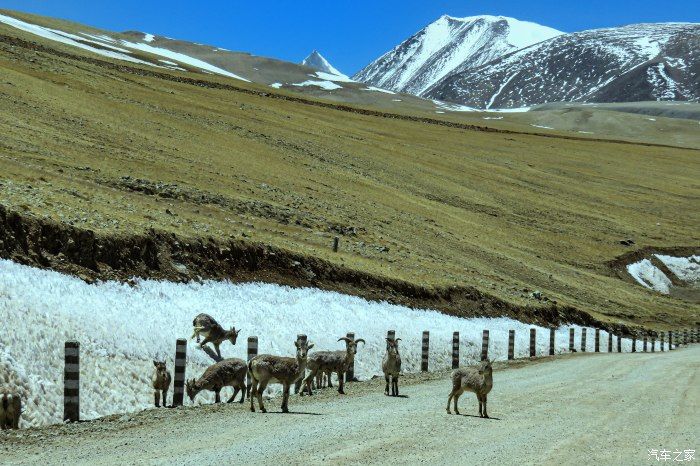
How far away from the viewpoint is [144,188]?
37.0m

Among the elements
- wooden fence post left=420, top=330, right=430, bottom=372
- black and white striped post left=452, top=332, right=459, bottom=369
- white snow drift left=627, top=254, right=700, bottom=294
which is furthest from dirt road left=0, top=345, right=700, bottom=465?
white snow drift left=627, top=254, right=700, bottom=294

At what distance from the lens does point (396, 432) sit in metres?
13.0

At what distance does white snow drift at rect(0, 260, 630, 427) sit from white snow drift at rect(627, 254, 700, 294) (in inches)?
1158

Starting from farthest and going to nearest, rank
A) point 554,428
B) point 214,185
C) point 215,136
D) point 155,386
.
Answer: point 215,136 → point 214,185 → point 155,386 → point 554,428

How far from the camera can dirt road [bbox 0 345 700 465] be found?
11.0 metres

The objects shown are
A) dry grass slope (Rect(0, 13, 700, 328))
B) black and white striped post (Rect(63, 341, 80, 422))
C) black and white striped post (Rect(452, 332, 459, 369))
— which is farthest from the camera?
dry grass slope (Rect(0, 13, 700, 328))

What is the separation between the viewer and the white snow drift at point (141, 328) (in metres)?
15.8

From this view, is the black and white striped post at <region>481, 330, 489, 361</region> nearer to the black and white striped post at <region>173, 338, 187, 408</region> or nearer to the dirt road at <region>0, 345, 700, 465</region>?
the dirt road at <region>0, 345, 700, 465</region>

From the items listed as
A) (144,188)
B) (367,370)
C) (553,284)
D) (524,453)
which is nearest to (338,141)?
(553,284)

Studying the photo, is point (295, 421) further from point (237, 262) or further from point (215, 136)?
point (215, 136)

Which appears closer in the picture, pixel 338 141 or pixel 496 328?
pixel 496 328

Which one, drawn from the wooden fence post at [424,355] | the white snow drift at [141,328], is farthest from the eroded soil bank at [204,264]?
the wooden fence post at [424,355]

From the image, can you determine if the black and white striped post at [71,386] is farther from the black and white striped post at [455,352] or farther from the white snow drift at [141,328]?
the black and white striped post at [455,352]

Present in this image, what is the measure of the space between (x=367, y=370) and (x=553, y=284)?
2551 centimetres
